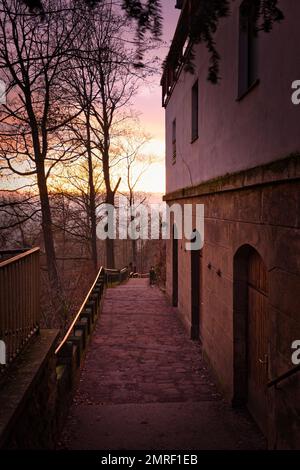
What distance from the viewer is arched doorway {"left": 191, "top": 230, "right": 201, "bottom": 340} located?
10281 millimetres

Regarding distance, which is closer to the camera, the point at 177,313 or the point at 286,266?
the point at 286,266

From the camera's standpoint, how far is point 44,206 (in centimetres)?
1540

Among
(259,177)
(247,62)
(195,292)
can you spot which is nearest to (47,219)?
(195,292)

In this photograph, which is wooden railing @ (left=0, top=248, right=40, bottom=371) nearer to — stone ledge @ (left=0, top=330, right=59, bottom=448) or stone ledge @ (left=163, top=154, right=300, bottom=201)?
stone ledge @ (left=0, top=330, right=59, bottom=448)

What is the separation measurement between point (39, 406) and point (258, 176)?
12.3 ft

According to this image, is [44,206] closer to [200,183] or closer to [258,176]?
[200,183]

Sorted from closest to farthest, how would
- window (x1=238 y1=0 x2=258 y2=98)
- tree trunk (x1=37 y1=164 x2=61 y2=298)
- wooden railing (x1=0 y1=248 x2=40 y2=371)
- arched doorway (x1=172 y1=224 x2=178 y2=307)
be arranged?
wooden railing (x1=0 y1=248 x2=40 y2=371) → window (x1=238 y1=0 x2=258 y2=98) → arched doorway (x1=172 y1=224 x2=178 y2=307) → tree trunk (x1=37 y1=164 x2=61 y2=298)

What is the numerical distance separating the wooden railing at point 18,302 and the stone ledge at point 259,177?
298 cm

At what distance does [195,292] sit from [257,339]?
184 inches

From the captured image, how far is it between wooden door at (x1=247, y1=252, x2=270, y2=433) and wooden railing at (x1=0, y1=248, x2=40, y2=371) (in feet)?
10.2

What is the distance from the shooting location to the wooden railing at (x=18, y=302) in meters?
3.79

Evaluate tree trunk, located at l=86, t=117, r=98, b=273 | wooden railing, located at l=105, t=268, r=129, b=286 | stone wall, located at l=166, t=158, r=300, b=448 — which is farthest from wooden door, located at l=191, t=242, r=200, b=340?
tree trunk, located at l=86, t=117, r=98, b=273

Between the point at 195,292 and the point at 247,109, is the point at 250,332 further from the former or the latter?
the point at 195,292
